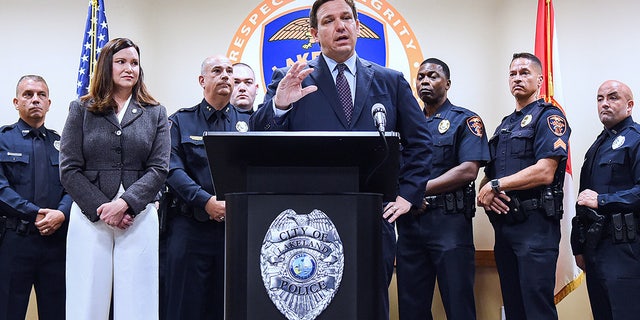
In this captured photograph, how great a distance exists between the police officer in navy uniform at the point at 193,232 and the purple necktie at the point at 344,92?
1288mm

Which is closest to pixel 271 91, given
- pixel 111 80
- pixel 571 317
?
pixel 111 80

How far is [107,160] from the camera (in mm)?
3150

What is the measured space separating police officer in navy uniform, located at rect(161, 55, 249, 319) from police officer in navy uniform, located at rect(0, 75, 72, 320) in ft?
2.74

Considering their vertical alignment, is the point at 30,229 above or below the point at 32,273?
above

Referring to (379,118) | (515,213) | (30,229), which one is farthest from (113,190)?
(515,213)

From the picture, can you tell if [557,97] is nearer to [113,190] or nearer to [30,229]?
[113,190]

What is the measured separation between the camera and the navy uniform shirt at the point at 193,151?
12.0ft

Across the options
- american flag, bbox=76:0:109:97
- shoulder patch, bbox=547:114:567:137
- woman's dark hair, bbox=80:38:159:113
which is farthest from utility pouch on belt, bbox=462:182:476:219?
american flag, bbox=76:0:109:97

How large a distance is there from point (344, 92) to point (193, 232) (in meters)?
1.57

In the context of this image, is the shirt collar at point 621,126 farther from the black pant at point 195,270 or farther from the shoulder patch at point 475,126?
the black pant at point 195,270

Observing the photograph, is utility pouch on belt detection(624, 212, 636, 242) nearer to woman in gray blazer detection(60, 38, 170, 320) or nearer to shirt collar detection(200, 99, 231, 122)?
shirt collar detection(200, 99, 231, 122)

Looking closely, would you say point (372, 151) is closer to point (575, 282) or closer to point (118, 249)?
point (118, 249)

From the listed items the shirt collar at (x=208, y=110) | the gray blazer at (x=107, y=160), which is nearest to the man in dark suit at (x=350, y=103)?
the gray blazer at (x=107, y=160)

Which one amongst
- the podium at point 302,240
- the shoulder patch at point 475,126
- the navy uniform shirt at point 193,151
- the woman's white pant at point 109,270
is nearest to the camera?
the podium at point 302,240
